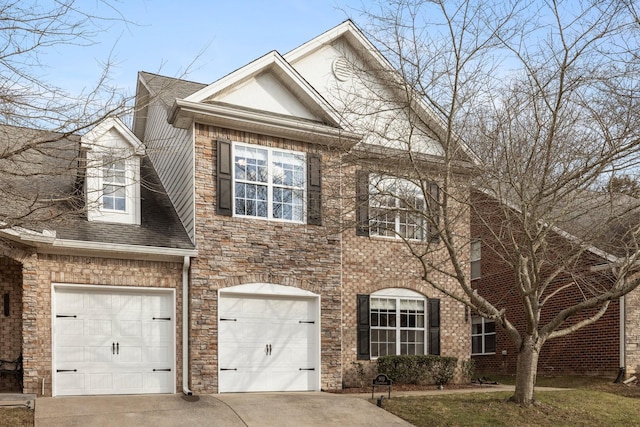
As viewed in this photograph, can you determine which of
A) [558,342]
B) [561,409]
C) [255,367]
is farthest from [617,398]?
[255,367]

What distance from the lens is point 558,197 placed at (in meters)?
11.2

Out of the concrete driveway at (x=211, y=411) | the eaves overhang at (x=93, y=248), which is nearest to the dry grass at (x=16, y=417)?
the concrete driveway at (x=211, y=411)

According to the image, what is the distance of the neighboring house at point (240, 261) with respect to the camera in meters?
12.8

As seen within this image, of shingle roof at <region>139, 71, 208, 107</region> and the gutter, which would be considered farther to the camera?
the gutter

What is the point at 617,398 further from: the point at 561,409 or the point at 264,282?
the point at 264,282

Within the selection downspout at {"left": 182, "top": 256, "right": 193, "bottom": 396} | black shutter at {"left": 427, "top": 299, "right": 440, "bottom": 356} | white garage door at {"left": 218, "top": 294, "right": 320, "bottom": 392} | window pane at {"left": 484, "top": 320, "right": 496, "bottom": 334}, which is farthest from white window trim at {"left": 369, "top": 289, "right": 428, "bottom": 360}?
window pane at {"left": 484, "top": 320, "right": 496, "bottom": 334}

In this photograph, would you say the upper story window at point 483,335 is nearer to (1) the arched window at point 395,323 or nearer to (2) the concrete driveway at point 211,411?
(1) the arched window at point 395,323

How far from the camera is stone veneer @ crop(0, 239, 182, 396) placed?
40.1ft

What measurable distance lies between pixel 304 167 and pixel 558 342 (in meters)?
9.82

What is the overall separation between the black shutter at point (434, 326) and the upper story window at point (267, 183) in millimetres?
3679

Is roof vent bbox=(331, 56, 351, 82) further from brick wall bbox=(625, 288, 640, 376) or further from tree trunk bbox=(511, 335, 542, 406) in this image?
brick wall bbox=(625, 288, 640, 376)

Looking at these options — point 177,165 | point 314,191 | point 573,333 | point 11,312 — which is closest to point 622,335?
point 573,333

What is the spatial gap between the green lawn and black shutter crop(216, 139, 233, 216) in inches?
201

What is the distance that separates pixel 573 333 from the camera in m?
19.2
